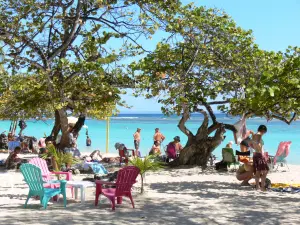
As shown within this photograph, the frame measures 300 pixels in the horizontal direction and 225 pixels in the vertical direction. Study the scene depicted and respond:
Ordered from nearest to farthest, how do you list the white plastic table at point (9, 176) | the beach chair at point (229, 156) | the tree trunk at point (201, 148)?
1. the white plastic table at point (9, 176)
2. the beach chair at point (229, 156)
3. the tree trunk at point (201, 148)

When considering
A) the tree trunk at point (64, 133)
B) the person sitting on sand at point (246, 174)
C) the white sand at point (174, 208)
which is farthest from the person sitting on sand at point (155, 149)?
the person sitting on sand at point (246, 174)

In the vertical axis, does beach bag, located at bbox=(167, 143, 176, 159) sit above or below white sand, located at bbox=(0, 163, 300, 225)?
above

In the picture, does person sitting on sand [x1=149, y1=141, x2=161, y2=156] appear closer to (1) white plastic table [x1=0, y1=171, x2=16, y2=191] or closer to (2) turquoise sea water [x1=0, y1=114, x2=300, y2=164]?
(2) turquoise sea water [x1=0, y1=114, x2=300, y2=164]

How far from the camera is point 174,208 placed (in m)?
7.93

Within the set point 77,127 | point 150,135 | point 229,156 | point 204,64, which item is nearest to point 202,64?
point 204,64

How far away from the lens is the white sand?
6.87m

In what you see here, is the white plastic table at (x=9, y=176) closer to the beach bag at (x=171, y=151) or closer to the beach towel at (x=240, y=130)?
the beach bag at (x=171, y=151)

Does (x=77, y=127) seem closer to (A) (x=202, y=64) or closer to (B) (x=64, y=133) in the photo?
(B) (x=64, y=133)

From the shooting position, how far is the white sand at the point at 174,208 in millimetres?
6867

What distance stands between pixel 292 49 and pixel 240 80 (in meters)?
2.44

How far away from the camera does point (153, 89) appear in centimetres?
1277

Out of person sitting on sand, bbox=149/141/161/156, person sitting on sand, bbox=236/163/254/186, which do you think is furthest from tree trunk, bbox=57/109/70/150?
person sitting on sand, bbox=236/163/254/186

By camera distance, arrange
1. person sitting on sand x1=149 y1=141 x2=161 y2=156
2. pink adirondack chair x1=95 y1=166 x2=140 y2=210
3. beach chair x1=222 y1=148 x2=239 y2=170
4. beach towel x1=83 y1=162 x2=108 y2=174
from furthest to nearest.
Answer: person sitting on sand x1=149 y1=141 x2=161 y2=156
beach chair x1=222 y1=148 x2=239 y2=170
beach towel x1=83 y1=162 x2=108 y2=174
pink adirondack chair x1=95 y1=166 x2=140 y2=210

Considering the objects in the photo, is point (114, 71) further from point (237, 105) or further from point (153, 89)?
point (237, 105)
